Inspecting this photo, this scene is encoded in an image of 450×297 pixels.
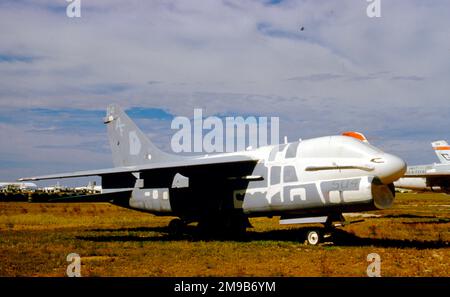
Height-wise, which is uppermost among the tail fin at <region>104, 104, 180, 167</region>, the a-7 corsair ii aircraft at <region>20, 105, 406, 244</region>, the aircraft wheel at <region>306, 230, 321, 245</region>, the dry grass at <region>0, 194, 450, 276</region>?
the tail fin at <region>104, 104, 180, 167</region>

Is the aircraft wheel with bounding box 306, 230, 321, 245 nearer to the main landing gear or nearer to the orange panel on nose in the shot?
the main landing gear

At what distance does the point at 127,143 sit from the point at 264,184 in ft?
31.7

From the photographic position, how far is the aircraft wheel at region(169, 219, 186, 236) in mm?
21139

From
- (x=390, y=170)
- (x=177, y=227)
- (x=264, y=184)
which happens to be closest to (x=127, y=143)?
(x=177, y=227)

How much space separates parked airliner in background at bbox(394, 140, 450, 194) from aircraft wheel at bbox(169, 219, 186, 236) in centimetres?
1397

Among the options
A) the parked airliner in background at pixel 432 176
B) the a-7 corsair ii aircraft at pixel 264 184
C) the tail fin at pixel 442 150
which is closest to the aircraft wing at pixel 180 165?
the a-7 corsair ii aircraft at pixel 264 184

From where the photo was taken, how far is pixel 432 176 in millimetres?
31328

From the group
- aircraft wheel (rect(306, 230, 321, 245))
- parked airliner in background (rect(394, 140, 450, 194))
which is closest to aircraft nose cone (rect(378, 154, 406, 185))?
aircraft wheel (rect(306, 230, 321, 245))

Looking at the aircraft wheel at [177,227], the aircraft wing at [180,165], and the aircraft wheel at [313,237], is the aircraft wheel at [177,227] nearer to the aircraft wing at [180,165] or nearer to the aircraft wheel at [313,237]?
the aircraft wing at [180,165]

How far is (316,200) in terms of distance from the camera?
15.2 meters

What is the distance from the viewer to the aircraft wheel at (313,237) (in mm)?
16188
